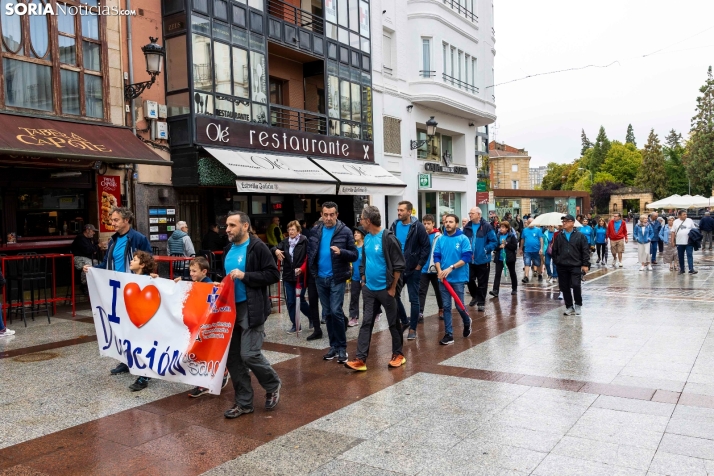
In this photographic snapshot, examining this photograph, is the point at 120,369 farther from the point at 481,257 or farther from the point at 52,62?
the point at 52,62

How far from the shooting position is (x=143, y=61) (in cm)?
1345

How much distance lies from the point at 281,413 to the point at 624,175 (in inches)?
4346

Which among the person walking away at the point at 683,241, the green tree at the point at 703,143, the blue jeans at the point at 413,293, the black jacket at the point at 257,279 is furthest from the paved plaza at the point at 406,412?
the green tree at the point at 703,143

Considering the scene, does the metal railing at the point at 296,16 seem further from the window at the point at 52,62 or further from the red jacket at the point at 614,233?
the red jacket at the point at 614,233

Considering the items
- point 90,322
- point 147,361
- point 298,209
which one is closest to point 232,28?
point 298,209

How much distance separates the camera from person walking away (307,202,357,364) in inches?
284

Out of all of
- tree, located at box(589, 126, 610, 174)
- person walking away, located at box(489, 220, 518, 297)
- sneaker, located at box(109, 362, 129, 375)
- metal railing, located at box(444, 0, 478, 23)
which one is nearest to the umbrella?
person walking away, located at box(489, 220, 518, 297)

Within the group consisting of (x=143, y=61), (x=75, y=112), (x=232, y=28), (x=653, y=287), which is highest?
(x=232, y=28)

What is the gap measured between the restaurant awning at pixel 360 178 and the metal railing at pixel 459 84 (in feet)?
20.9

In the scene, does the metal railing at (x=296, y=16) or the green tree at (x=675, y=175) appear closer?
the metal railing at (x=296, y=16)

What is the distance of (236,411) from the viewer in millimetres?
5164

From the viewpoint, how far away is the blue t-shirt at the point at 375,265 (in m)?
6.66

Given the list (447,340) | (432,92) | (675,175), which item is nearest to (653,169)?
(675,175)

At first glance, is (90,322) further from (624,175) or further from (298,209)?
(624,175)
